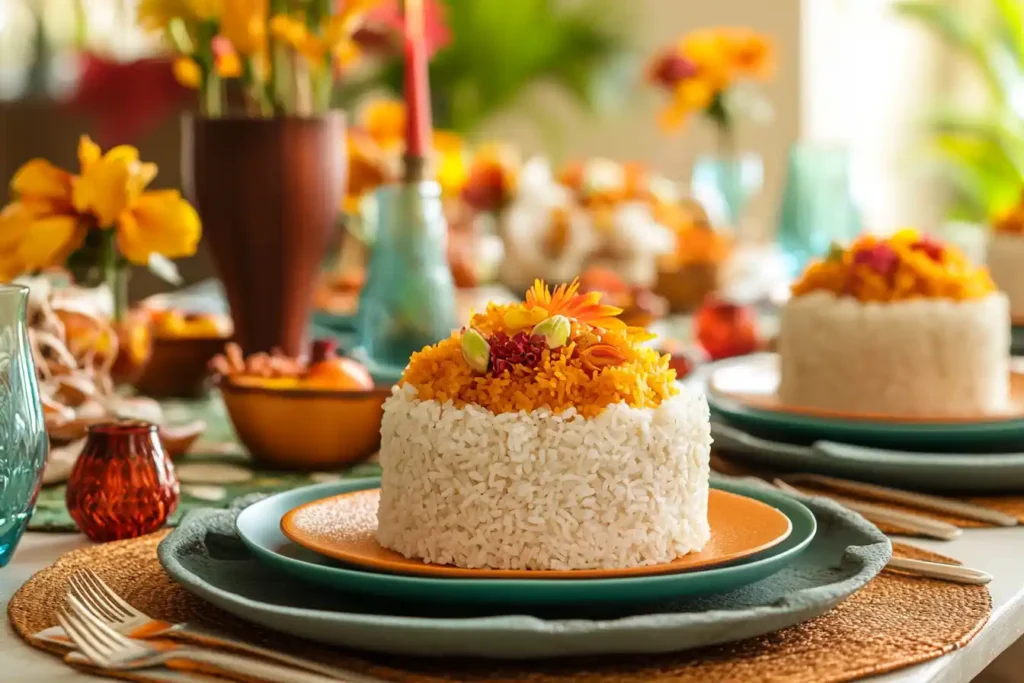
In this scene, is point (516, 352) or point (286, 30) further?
point (286, 30)

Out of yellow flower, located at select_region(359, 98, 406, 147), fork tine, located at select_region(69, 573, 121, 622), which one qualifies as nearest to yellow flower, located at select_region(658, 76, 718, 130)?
yellow flower, located at select_region(359, 98, 406, 147)

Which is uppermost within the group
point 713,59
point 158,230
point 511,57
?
point 511,57

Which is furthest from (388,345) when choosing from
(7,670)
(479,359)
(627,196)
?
(627,196)

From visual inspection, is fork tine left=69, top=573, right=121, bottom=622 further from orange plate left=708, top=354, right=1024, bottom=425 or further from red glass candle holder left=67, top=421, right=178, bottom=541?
orange plate left=708, top=354, right=1024, bottom=425

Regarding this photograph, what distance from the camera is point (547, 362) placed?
32.8 inches

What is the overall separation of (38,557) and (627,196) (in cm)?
163

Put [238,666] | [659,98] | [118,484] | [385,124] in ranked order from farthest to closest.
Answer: [659,98] < [385,124] < [118,484] < [238,666]

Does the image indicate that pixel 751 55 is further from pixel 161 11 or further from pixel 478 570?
pixel 478 570

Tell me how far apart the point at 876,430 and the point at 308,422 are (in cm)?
48

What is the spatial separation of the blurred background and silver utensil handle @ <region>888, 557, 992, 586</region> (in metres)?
3.46

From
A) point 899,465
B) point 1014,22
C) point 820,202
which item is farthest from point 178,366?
point 1014,22

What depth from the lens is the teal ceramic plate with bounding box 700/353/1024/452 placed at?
1.23 m

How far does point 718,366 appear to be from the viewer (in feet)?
5.14

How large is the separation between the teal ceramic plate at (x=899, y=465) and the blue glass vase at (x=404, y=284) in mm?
404
